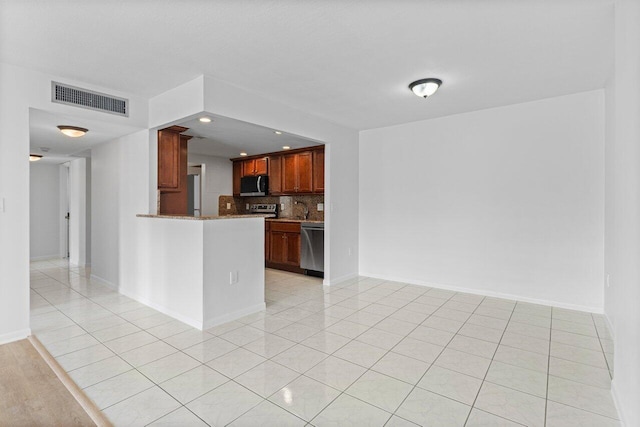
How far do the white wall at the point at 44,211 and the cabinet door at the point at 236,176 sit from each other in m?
4.01

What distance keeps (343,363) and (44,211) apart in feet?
25.9

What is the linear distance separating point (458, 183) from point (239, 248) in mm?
3043

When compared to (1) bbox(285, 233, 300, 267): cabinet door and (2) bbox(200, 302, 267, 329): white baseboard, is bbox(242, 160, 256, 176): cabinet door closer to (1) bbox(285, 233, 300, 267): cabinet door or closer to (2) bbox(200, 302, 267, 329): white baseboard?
(1) bbox(285, 233, 300, 267): cabinet door

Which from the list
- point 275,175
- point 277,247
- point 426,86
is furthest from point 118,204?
point 426,86

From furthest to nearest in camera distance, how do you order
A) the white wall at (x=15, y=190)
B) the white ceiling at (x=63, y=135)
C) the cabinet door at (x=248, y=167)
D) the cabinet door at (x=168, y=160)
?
the cabinet door at (x=248, y=167), the cabinet door at (x=168, y=160), the white ceiling at (x=63, y=135), the white wall at (x=15, y=190)

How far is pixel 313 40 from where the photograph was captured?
97.3 inches

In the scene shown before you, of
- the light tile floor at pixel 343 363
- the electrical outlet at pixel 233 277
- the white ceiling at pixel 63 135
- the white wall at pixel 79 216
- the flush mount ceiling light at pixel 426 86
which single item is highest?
the flush mount ceiling light at pixel 426 86

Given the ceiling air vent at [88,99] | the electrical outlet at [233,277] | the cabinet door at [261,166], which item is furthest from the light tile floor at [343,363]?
the cabinet door at [261,166]

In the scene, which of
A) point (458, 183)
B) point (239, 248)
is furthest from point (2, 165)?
point (458, 183)

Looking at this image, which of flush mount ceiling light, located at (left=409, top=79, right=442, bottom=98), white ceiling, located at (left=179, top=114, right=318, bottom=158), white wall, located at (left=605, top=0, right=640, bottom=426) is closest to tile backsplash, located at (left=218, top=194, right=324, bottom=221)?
white ceiling, located at (left=179, top=114, right=318, bottom=158)

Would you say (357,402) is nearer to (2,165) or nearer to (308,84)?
(308,84)

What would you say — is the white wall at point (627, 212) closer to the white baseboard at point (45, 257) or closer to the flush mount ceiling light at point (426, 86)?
the flush mount ceiling light at point (426, 86)

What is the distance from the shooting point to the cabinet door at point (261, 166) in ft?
21.9

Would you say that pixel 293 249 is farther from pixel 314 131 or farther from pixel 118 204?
pixel 118 204
